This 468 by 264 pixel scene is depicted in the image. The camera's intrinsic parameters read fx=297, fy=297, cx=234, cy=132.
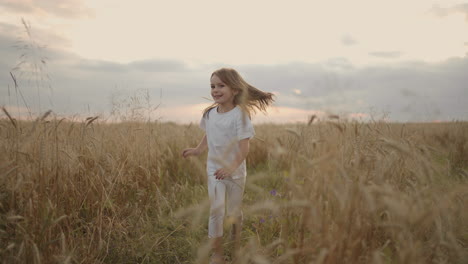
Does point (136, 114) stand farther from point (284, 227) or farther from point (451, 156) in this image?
point (451, 156)

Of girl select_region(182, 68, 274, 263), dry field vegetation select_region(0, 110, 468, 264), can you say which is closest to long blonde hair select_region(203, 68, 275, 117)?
girl select_region(182, 68, 274, 263)

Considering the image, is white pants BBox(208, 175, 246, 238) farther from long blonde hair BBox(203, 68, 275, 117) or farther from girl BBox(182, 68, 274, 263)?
long blonde hair BBox(203, 68, 275, 117)

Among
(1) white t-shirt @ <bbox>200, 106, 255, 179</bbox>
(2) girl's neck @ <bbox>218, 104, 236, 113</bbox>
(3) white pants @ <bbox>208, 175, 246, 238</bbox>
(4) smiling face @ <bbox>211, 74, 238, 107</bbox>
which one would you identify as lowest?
(3) white pants @ <bbox>208, 175, 246, 238</bbox>

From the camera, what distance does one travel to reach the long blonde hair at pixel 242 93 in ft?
9.62

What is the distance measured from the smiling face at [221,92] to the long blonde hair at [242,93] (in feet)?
0.12

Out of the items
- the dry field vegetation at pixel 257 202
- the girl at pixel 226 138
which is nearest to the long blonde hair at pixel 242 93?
the girl at pixel 226 138

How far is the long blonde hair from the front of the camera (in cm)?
293

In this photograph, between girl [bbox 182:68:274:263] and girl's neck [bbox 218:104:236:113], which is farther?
girl's neck [bbox 218:104:236:113]

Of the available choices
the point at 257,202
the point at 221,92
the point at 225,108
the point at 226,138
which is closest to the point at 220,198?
the point at 257,202

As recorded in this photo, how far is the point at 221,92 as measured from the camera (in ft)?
9.49

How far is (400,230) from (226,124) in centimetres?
172

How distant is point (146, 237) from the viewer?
2838 mm

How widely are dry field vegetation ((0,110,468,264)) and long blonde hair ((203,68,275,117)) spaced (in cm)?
46

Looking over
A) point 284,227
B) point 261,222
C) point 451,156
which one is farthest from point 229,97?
point 451,156
